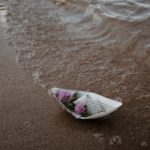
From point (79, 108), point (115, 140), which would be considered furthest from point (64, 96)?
point (115, 140)

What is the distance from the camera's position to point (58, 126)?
3.54 m

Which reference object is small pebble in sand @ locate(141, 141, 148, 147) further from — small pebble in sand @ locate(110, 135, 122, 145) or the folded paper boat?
the folded paper boat

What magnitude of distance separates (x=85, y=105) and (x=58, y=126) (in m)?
0.36

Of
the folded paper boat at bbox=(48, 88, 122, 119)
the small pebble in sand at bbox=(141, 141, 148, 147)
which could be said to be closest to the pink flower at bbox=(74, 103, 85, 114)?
the folded paper boat at bbox=(48, 88, 122, 119)

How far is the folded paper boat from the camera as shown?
350 centimetres

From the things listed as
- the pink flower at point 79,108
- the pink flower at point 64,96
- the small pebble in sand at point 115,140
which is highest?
the pink flower at point 64,96

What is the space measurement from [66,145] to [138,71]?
1.69 meters

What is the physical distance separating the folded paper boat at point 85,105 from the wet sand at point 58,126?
0.34ft

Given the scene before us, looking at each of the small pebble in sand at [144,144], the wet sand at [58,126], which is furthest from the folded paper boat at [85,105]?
the small pebble in sand at [144,144]

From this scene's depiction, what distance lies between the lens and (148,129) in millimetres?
3451

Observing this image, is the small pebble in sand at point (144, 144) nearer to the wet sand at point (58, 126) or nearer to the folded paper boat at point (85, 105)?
the wet sand at point (58, 126)

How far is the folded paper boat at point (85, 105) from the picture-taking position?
138 inches

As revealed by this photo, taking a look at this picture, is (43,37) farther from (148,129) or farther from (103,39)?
(148,129)

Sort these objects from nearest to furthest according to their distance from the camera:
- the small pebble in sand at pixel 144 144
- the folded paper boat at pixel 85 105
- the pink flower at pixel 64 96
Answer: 1. the small pebble in sand at pixel 144 144
2. the folded paper boat at pixel 85 105
3. the pink flower at pixel 64 96
